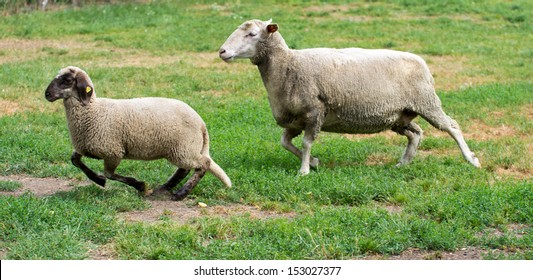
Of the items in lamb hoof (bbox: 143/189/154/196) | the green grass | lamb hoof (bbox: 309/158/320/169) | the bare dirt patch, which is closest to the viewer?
the bare dirt patch

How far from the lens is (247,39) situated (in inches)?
351

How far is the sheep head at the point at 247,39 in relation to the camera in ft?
29.0

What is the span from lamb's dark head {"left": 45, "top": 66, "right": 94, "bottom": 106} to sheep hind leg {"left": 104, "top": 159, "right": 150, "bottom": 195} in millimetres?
609

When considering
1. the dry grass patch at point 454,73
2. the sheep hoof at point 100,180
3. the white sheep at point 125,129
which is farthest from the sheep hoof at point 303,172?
the dry grass patch at point 454,73

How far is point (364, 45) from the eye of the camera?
17266mm

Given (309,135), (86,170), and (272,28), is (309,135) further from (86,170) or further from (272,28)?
(86,170)

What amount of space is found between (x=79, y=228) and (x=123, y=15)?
14.3 metres

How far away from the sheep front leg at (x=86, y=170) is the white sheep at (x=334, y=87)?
6.15 ft

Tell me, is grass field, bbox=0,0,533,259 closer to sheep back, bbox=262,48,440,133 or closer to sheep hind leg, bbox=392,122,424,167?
sheep hind leg, bbox=392,122,424,167

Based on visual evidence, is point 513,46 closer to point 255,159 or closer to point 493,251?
point 255,159

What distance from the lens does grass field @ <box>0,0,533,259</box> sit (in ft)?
21.8

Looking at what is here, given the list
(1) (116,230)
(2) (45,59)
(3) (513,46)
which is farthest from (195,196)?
(3) (513,46)

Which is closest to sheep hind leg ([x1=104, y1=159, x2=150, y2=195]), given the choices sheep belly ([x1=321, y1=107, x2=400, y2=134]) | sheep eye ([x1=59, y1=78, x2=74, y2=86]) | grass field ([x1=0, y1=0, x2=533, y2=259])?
grass field ([x1=0, y1=0, x2=533, y2=259])

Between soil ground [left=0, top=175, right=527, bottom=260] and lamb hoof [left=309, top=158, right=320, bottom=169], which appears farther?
lamb hoof [left=309, top=158, right=320, bottom=169]
